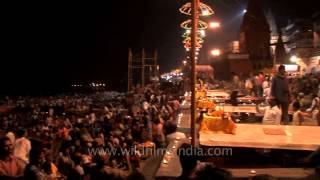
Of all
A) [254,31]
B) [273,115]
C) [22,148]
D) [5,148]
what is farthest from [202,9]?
[254,31]

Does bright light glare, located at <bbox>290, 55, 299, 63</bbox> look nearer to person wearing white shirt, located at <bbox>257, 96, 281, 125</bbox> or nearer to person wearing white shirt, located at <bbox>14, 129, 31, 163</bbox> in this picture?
person wearing white shirt, located at <bbox>257, 96, 281, 125</bbox>

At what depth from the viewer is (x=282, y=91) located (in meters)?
9.05

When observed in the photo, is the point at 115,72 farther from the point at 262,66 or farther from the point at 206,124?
the point at 206,124

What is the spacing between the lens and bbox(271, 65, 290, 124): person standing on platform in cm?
898

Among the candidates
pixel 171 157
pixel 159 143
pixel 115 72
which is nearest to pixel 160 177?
pixel 171 157

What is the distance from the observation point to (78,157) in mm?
9922

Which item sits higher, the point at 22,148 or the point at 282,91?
the point at 282,91

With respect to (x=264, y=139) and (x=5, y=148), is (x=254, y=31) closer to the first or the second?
(x=264, y=139)

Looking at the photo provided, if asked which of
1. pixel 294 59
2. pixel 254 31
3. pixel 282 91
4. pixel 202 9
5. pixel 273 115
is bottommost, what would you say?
pixel 273 115

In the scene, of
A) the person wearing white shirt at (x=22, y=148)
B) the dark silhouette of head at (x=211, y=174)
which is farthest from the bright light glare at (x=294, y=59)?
the dark silhouette of head at (x=211, y=174)

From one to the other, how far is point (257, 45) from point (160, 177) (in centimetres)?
4972

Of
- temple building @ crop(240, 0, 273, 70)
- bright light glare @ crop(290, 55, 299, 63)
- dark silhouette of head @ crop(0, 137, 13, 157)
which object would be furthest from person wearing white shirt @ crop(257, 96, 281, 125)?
temple building @ crop(240, 0, 273, 70)

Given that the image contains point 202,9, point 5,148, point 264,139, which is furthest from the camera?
point 202,9

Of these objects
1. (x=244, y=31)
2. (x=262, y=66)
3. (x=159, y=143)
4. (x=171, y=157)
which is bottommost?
(x=159, y=143)
